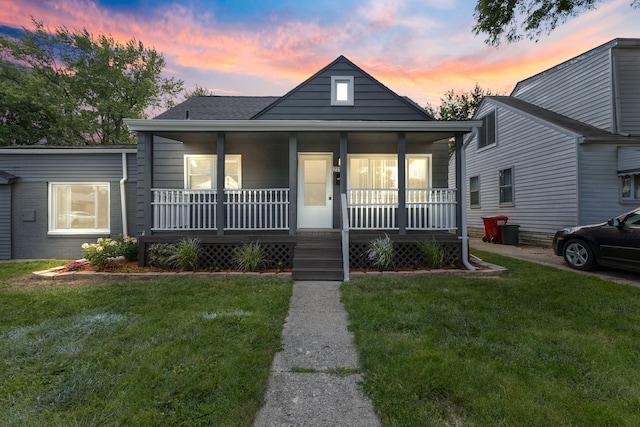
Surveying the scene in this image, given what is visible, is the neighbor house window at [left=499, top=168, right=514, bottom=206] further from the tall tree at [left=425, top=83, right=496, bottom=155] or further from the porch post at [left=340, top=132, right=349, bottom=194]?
the tall tree at [left=425, top=83, right=496, bottom=155]

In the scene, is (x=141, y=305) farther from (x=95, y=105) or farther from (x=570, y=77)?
(x=95, y=105)

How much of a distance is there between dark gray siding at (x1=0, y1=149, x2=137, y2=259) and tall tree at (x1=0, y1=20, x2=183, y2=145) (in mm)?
9933

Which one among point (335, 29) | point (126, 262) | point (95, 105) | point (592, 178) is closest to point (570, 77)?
point (592, 178)

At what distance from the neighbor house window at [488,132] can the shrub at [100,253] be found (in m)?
14.0

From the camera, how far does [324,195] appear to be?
27.7ft

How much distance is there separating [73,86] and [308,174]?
19021 mm

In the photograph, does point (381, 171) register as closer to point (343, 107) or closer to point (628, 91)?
point (343, 107)

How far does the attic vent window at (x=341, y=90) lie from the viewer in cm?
841

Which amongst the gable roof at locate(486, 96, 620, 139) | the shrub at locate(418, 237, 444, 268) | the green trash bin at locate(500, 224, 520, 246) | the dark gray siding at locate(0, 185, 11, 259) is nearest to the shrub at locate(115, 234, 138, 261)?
the dark gray siding at locate(0, 185, 11, 259)

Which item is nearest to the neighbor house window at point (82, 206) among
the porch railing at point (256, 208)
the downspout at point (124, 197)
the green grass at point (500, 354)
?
the downspout at point (124, 197)

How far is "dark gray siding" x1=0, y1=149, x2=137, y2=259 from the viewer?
8586 millimetres

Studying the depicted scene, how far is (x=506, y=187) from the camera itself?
11.8 meters

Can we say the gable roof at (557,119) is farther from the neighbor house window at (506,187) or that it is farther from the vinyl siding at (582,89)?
the neighbor house window at (506,187)

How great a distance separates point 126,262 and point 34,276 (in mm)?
1544
